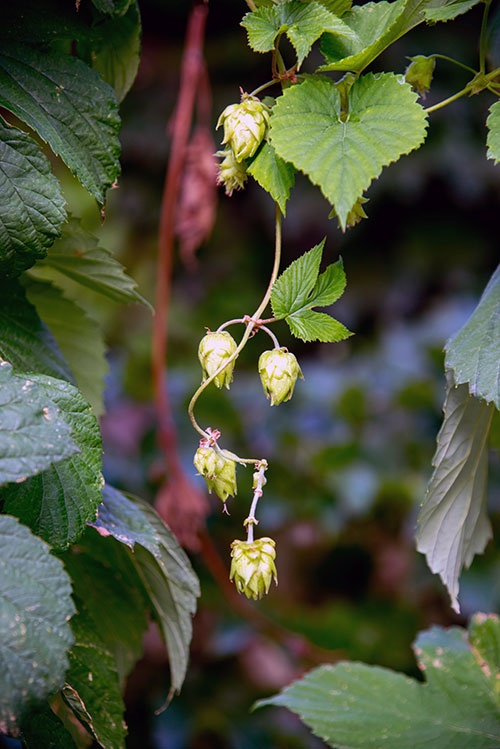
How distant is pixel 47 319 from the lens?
0.72m

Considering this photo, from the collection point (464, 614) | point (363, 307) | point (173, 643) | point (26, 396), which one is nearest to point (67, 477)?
point (26, 396)

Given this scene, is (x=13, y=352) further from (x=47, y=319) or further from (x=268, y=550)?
(x=268, y=550)

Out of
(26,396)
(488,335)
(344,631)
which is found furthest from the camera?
(344,631)

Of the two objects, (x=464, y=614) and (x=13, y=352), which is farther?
(x=464, y=614)

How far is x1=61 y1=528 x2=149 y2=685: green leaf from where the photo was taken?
2.16ft

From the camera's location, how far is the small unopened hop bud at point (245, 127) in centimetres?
49

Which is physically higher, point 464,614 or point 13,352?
point 13,352

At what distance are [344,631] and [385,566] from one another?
0.43 meters

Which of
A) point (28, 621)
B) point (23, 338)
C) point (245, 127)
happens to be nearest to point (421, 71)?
point (245, 127)

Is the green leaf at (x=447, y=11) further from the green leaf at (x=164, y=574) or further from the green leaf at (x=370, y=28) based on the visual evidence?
the green leaf at (x=164, y=574)

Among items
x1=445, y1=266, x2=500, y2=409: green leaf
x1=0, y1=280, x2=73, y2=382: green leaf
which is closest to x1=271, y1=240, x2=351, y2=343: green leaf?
x1=445, y1=266, x2=500, y2=409: green leaf

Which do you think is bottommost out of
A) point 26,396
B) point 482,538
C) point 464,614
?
point 464,614

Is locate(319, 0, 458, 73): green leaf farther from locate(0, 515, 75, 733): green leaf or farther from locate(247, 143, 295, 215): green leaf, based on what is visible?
locate(0, 515, 75, 733): green leaf

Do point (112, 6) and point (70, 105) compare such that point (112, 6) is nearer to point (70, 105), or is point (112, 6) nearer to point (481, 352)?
point (70, 105)
